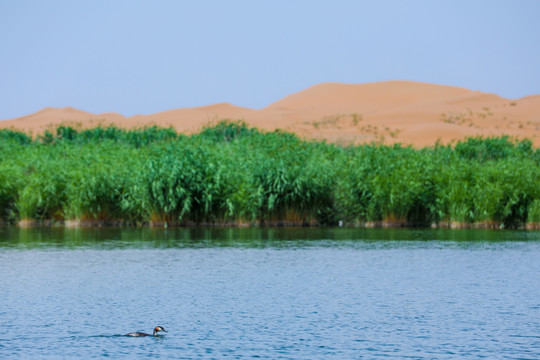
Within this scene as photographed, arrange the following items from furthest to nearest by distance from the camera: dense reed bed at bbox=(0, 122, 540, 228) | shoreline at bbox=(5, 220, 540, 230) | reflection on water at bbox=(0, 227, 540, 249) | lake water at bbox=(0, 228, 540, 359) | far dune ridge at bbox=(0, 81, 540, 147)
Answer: far dune ridge at bbox=(0, 81, 540, 147), shoreline at bbox=(5, 220, 540, 230), dense reed bed at bbox=(0, 122, 540, 228), reflection on water at bbox=(0, 227, 540, 249), lake water at bbox=(0, 228, 540, 359)

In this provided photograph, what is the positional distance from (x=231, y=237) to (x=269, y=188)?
14.5 feet

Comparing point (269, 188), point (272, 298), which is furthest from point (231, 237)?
point (272, 298)

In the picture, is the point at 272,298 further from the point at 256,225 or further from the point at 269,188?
the point at 256,225

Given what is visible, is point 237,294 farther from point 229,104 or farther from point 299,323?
point 229,104

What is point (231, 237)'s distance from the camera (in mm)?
30312

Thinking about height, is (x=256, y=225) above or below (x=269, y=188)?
below

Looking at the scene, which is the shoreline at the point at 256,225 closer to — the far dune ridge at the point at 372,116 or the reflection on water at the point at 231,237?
the reflection on water at the point at 231,237

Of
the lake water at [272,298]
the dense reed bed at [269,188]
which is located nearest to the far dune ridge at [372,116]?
the dense reed bed at [269,188]

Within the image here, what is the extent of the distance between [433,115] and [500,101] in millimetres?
17665

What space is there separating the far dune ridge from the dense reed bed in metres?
22.4

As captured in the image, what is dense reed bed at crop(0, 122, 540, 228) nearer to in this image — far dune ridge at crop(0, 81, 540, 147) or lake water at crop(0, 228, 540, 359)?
lake water at crop(0, 228, 540, 359)

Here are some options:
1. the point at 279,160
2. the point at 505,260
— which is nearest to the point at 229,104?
the point at 279,160

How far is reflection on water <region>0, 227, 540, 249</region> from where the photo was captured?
27.5 metres

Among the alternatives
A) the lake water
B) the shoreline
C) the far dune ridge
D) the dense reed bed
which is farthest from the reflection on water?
the far dune ridge
